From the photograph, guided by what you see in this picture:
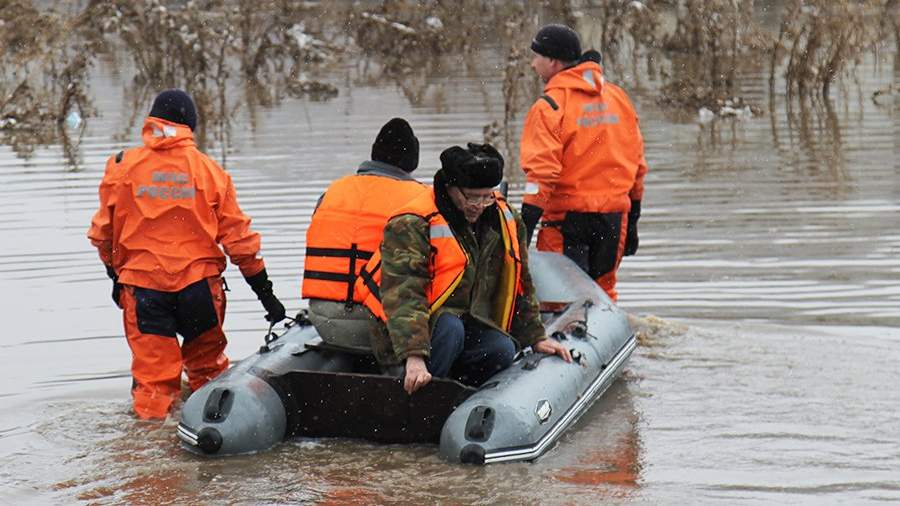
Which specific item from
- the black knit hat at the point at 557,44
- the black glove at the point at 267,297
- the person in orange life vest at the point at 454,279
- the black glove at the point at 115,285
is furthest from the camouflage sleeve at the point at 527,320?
the black knit hat at the point at 557,44

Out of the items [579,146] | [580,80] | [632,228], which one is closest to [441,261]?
[579,146]

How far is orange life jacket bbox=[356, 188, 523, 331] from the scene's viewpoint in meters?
7.06

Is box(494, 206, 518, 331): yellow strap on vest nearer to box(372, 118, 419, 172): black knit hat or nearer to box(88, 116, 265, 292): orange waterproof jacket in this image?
box(372, 118, 419, 172): black knit hat

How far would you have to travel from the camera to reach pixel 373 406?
23.6ft

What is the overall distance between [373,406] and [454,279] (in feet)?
2.11

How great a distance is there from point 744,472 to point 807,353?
6.99ft

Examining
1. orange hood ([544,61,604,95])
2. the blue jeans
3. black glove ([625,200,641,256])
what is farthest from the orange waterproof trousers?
black glove ([625,200,641,256])

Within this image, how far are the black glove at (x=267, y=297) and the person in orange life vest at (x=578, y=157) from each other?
5.34ft

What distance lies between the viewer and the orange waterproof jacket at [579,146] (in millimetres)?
9039

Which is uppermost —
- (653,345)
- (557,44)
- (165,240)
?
(557,44)

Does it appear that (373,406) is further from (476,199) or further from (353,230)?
(476,199)

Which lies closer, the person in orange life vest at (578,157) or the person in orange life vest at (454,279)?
the person in orange life vest at (454,279)

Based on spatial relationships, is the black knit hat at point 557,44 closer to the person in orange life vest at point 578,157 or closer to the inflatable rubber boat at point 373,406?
the person in orange life vest at point 578,157

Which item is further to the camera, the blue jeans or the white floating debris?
the white floating debris
